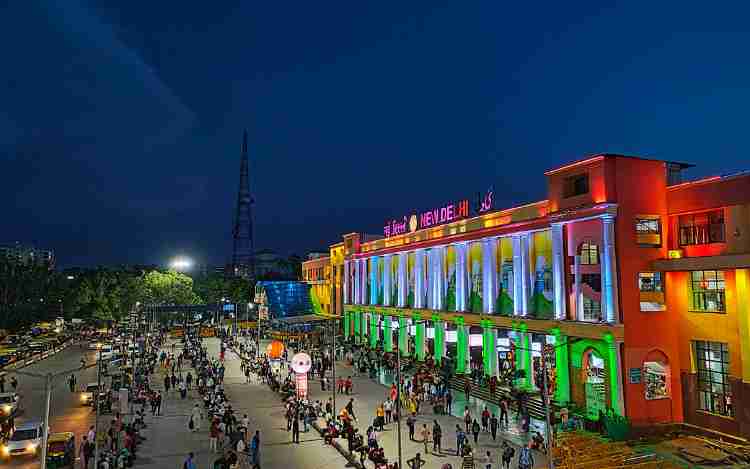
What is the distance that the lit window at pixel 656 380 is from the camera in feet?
109

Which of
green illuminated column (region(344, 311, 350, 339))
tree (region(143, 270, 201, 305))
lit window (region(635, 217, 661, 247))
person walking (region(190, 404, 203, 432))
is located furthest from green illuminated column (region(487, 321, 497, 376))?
tree (region(143, 270, 201, 305))

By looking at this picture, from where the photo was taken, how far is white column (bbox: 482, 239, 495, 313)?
49.5 meters

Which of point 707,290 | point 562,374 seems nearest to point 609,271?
point 707,290

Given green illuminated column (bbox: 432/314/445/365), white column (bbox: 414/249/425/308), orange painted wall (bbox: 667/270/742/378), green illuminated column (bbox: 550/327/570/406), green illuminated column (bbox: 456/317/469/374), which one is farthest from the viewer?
white column (bbox: 414/249/425/308)

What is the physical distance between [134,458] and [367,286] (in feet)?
172

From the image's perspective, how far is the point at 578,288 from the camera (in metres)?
37.3

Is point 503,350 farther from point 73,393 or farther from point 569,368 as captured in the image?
point 73,393

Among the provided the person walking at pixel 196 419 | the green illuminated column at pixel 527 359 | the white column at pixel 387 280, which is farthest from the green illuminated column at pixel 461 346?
the person walking at pixel 196 419

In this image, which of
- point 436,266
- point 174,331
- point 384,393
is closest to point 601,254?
point 384,393

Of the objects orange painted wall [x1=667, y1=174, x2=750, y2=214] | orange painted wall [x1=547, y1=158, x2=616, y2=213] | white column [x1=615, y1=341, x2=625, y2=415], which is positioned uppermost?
orange painted wall [x1=547, y1=158, x2=616, y2=213]

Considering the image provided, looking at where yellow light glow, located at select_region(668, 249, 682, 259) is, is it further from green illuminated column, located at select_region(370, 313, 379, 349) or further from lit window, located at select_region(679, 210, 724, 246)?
green illuminated column, located at select_region(370, 313, 379, 349)

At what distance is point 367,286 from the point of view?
3142 inches

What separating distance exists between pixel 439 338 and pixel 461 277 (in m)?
7.61

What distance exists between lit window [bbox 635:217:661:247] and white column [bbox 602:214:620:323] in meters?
1.79
